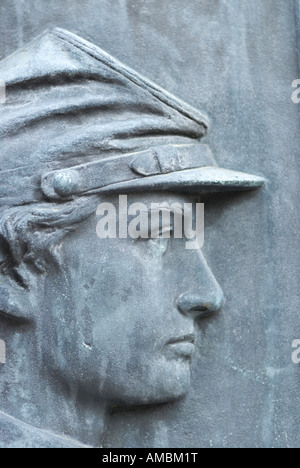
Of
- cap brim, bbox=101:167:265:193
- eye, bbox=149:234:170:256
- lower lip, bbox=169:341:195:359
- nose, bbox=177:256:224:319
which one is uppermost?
cap brim, bbox=101:167:265:193

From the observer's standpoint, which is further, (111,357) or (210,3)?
(210,3)

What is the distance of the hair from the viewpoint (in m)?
2.32

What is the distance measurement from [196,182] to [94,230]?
309 millimetres

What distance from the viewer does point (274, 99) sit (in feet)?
8.29

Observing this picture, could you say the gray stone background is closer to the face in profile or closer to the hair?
the face in profile

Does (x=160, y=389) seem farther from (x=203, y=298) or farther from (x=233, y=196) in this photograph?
(x=233, y=196)

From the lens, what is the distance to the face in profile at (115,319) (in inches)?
91.5

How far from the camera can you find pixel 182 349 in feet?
7.84

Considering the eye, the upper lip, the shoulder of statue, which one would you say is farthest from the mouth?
the shoulder of statue

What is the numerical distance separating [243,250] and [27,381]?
2.35 ft

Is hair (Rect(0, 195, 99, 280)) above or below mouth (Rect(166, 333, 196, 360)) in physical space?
above
